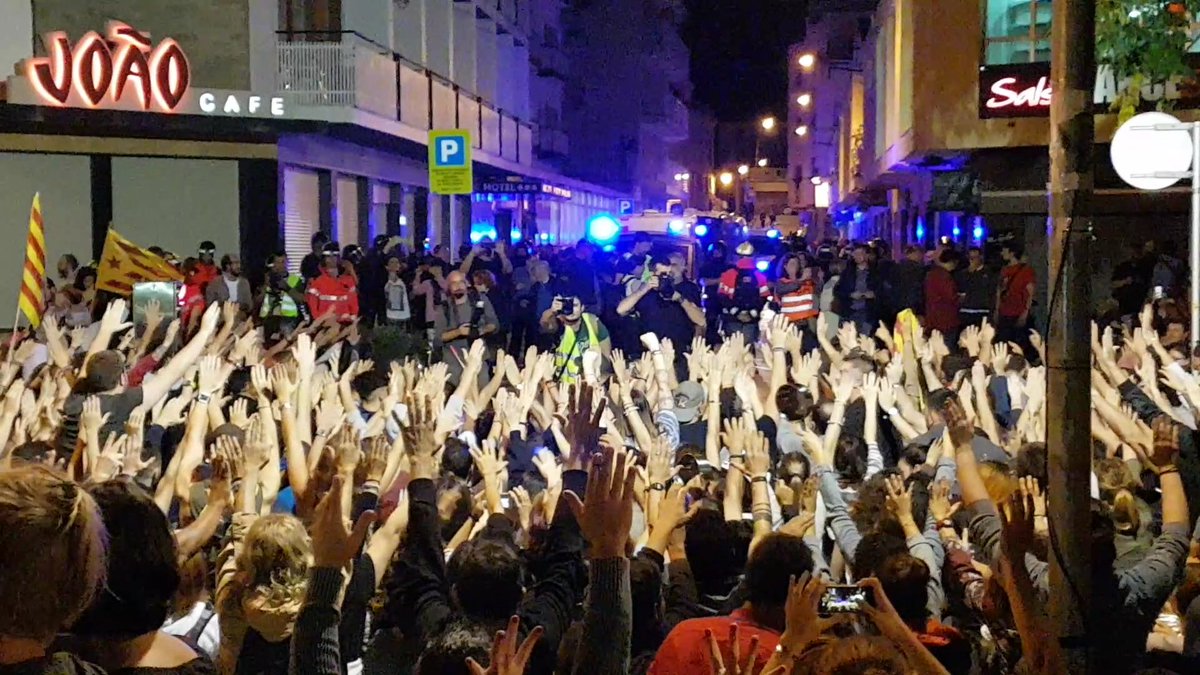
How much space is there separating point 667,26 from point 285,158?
51.9 m

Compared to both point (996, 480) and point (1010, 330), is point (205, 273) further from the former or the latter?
point (996, 480)

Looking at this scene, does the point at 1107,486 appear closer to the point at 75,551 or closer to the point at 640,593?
the point at 640,593

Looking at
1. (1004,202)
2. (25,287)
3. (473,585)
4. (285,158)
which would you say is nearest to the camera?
(473,585)

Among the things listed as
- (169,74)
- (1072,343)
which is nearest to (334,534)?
(1072,343)

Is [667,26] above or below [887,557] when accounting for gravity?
above

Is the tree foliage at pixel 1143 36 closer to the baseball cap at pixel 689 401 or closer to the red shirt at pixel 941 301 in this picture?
the baseball cap at pixel 689 401

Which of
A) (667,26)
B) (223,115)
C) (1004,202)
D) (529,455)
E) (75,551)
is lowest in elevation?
(529,455)

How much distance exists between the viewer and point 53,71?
19.8m

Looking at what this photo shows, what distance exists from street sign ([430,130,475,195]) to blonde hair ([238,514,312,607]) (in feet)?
42.7

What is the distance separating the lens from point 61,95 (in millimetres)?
19844

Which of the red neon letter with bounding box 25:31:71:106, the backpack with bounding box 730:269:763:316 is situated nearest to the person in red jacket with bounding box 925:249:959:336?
the backpack with bounding box 730:269:763:316

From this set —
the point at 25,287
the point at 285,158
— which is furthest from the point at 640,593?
the point at 285,158

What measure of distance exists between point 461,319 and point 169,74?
805cm

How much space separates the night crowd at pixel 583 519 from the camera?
132 inches
